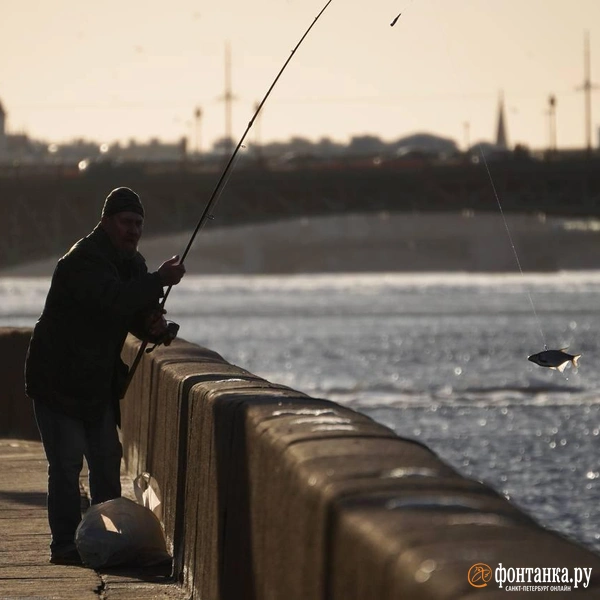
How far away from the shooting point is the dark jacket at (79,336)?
6043mm

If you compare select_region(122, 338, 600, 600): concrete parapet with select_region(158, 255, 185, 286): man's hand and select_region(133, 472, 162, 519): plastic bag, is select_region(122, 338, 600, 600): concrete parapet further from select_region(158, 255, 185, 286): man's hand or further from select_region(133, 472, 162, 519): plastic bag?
select_region(158, 255, 185, 286): man's hand

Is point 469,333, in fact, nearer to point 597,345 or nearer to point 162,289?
point 597,345

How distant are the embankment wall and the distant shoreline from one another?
520 ft

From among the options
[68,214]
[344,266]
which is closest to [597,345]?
[68,214]

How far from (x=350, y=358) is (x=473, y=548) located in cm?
5235

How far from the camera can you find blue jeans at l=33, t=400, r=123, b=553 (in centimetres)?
620

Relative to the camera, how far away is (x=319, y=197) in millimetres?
61406

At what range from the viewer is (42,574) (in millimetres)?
6043

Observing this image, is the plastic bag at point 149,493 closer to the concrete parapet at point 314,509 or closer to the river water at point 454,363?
the concrete parapet at point 314,509

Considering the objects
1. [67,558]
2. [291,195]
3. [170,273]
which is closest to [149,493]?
[67,558]

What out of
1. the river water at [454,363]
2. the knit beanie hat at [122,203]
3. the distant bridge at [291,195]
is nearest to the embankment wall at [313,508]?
the knit beanie hat at [122,203]

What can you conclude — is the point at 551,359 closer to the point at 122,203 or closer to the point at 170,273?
the point at 170,273

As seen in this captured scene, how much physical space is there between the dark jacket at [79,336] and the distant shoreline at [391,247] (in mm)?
158146

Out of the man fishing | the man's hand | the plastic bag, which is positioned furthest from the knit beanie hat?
the plastic bag
